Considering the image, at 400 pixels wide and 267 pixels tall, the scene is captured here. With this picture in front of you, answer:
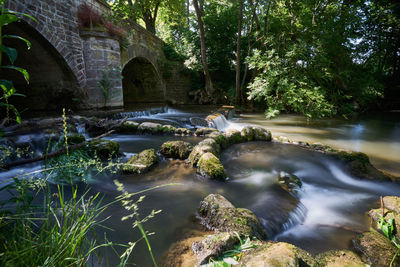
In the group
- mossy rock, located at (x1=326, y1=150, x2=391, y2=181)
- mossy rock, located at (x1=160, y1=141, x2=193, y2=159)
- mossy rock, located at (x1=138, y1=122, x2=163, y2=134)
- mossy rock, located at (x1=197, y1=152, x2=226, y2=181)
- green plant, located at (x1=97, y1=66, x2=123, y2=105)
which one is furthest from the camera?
green plant, located at (x1=97, y1=66, x2=123, y2=105)

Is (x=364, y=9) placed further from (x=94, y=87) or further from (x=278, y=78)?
(x=94, y=87)

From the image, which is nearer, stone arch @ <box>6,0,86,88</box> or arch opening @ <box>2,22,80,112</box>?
stone arch @ <box>6,0,86,88</box>

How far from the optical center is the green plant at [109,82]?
24.8 feet

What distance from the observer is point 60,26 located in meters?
6.27

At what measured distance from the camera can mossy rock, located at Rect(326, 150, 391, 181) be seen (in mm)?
3186

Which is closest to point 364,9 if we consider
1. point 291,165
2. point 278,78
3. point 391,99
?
point 391,99

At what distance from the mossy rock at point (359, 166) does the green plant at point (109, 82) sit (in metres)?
7.33

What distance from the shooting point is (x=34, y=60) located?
6785 millimetres

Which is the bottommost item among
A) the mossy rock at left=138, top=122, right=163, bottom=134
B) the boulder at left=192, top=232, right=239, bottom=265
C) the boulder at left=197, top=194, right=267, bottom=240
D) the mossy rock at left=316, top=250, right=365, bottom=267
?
the mossy rock at left=316, top=250, right=365, bottom=267

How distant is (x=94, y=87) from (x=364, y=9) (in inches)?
671

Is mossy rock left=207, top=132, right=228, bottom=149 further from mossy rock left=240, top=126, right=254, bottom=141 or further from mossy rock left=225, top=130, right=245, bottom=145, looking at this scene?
mossy rock left=240, top=126, right=254, bottom=141

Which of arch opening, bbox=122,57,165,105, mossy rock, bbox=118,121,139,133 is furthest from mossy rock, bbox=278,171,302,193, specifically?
arch opening, bbox=122,57,165,105

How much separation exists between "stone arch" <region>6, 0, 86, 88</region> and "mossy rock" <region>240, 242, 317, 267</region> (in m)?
6.90

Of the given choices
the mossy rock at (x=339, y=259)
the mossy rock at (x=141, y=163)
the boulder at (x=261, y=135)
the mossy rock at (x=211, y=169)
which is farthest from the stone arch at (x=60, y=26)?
the mossy rock at (x=339, y=259)
